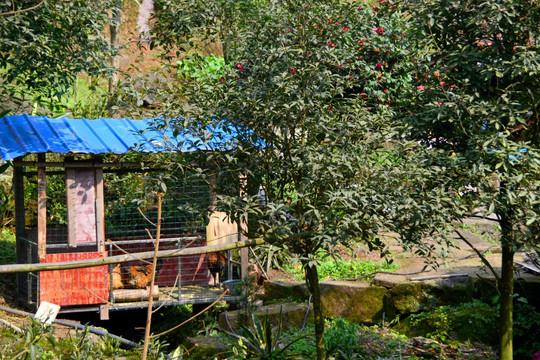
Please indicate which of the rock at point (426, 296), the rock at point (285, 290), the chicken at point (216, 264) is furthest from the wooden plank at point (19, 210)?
the rock at point (426, 296)

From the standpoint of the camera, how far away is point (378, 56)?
11.4m

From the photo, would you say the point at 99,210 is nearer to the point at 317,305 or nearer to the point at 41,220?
the point at 41,220

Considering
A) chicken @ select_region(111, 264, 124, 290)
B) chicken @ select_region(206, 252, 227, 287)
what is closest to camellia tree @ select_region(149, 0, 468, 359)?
chicken @ select_region(111, 264, 124, 290)

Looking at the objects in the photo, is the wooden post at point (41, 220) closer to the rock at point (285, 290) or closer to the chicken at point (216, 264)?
the chicken at point (216, 264)

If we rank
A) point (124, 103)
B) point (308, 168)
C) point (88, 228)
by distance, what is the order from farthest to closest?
point (88, 228), point (124, 103), point (308, 168)

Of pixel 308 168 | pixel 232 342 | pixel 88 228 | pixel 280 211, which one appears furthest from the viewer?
pixel 88 228

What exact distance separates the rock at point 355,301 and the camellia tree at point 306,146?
119 inches

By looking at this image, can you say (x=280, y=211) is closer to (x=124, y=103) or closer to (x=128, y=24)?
(x=124, y=103)

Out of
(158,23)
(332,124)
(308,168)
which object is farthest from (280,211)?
(158,23)

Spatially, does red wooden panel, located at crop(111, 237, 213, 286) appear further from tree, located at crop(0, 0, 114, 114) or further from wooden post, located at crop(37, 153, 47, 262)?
tree, located at crop(0, 0, 114, 114)

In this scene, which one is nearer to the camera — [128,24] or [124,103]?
[124,103]

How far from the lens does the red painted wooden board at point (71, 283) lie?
8.17 meters

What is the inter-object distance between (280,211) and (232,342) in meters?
3.45

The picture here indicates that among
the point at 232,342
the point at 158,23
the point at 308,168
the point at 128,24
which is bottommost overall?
the point at 232,342
